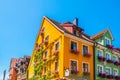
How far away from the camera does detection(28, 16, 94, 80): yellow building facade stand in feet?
97.6

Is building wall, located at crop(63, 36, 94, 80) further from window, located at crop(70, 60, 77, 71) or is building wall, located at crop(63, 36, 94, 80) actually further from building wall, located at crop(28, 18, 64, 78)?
building wall, located at crop(28, 18, 64, 78)

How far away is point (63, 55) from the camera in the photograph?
2939 cm

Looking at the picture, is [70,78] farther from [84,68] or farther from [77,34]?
[77,34]

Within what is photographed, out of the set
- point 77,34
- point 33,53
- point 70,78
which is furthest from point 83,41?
point 33,53

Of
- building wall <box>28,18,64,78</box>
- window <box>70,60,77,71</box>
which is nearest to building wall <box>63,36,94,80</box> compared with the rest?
window <box>70,60,77,71</box>

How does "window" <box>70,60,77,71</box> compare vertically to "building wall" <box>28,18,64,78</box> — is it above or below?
below

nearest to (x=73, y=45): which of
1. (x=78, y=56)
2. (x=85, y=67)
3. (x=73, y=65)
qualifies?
(x=78, y=56)

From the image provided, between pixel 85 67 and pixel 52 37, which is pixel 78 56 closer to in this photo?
pixel 85 67

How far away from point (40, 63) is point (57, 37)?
651 cm

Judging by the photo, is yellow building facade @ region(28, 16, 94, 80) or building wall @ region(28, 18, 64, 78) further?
building wall @ region(28, 18, 64, 78)

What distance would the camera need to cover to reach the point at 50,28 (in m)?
35.4

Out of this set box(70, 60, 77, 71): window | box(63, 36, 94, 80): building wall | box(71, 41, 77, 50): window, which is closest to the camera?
box(63, 36, 94, 80): building wall

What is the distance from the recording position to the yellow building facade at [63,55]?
2973cm

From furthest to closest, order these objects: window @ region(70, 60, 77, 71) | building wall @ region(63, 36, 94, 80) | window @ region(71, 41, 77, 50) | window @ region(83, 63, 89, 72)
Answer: window @ region(83, 63, 89, 72)
window @ region(71, 41, 77, 50)
window @ region(70, 60, 77, 71)
building wall @ region(63, 36, 94, 80)
